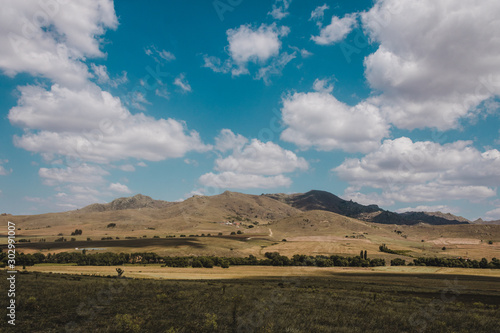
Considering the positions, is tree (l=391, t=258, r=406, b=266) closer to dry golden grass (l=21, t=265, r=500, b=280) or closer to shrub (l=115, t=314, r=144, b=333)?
dry golden grass (l=21, t=265, r=500, b=280)

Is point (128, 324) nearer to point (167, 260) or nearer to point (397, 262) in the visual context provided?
point (167, 260)

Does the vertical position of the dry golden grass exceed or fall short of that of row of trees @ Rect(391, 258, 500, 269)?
it exceeds it

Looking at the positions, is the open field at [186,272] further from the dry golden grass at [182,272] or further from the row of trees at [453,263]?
the row of trees at [453,263]

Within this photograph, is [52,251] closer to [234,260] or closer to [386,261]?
[234,260]

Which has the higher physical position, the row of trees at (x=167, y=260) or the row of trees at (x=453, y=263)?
the row of trees at (x=167, y=260)

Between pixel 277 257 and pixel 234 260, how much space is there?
757 inches

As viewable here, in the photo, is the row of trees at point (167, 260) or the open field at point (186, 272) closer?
the open field at point (186, 272)

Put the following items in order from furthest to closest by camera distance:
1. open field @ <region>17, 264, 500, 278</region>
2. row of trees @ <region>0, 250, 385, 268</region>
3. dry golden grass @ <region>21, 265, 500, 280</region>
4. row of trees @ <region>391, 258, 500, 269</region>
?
row of trees @ <region>391, 258, 500, 269</region> → row of trees @ <region>0, 250, 385, 268</region> → open field @ <region>17, 264, 500, 278</region> → dry golden grass @ <region>21, 265, 500, 280</region>

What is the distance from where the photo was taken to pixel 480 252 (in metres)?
149

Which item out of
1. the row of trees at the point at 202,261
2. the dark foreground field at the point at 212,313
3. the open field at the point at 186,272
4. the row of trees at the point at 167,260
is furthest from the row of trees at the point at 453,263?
the dark foreground field at the point at 212,313

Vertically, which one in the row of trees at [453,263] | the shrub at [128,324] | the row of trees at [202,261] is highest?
the shrub at [128,324]

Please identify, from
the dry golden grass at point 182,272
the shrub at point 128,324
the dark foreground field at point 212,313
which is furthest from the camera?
the dry golden grass at point 182,272

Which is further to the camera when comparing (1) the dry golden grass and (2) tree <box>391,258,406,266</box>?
(2) tree <box>391,258,406,266</box>

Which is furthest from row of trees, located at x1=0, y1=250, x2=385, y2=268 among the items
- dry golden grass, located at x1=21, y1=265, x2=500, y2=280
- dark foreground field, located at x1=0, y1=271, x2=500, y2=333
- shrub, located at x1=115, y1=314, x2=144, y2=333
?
shrub, located at x1=115, y1=314, x2=144, y2=333
